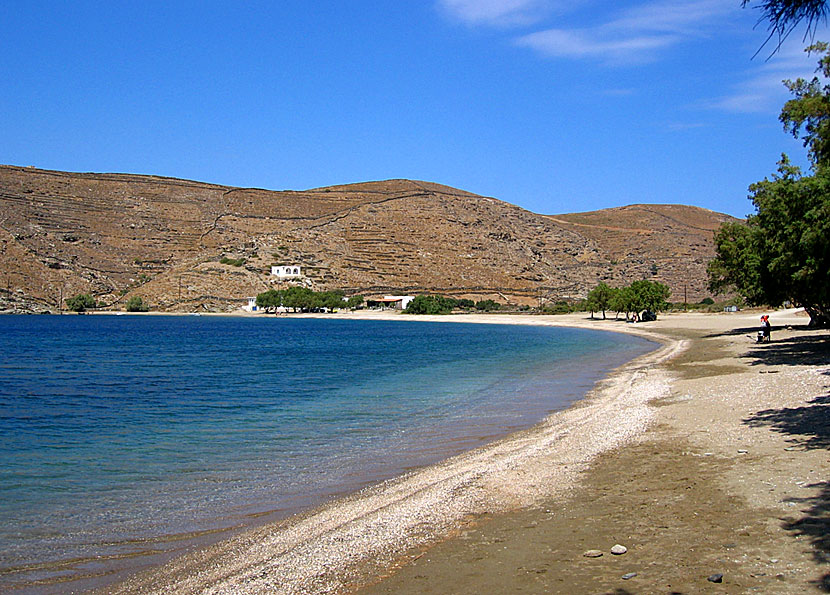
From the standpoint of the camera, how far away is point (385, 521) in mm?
8984

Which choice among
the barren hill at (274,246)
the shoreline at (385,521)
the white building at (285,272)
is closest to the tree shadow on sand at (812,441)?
the shoreline at (385,521)

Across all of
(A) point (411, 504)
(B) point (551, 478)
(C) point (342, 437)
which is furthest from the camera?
(C) point (342, 437)

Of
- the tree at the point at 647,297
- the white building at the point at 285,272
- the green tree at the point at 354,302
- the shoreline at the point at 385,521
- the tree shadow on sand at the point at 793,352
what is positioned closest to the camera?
the shoreline at the point at 385,521

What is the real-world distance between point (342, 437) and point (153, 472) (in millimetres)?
4612

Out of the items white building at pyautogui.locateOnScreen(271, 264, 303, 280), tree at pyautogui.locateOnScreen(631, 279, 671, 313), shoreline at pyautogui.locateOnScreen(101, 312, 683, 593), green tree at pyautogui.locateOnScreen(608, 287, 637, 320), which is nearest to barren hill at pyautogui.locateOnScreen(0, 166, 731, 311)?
white building at pyautogui.locateOnScreen(271, 264, 303, 280)

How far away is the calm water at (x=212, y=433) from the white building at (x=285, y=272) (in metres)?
97.6

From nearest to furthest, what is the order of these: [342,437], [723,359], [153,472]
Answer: [153,472]
[342,437]
[723,359]

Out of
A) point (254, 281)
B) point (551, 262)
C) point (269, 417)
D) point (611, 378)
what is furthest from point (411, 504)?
point (551, 262)

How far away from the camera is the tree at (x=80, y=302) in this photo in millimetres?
123812

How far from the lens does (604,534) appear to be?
7.53m

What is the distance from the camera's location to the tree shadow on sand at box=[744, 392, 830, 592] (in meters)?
6.35

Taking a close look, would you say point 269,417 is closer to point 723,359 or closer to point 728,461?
point 728,461

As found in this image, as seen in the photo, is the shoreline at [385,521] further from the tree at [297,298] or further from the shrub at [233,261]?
the shrub at [233,261]

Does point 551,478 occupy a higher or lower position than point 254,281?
lower
